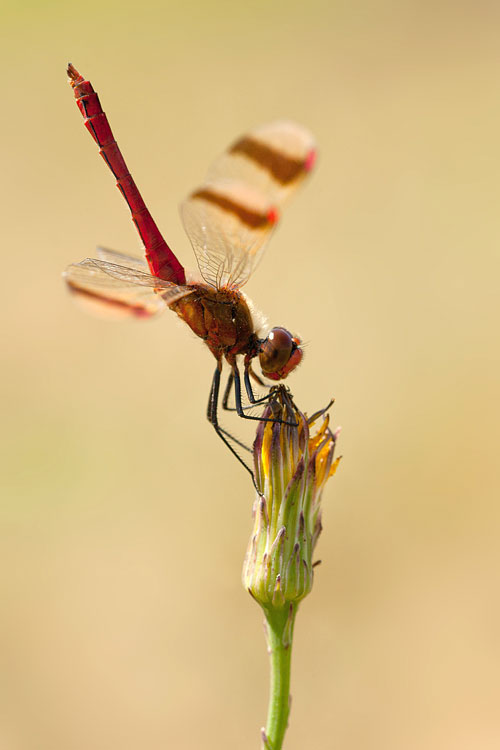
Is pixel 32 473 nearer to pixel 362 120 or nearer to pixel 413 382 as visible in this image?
pixel 413 382

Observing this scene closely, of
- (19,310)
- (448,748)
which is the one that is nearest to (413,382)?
(448,748)

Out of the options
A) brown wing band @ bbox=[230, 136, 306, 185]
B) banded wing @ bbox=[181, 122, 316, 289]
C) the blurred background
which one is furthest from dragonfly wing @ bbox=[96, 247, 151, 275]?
the blurred background

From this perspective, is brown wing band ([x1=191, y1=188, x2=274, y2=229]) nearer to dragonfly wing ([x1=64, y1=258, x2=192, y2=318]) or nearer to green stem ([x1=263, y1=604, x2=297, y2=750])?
dragonfly wing ([x1=64, y1=258, x2=192, y2=318])

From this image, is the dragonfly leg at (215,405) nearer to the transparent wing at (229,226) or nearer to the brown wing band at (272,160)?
the transparent wing at (229,226)

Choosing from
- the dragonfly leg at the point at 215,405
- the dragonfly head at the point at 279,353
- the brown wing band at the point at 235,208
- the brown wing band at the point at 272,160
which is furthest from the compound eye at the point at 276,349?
the brown wing band at the point at 272,160

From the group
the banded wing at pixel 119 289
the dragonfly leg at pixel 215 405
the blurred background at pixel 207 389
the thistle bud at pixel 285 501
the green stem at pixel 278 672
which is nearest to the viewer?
the green stem at pixel 278 672

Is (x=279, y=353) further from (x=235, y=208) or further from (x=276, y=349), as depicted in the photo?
(x=235, y=208)
